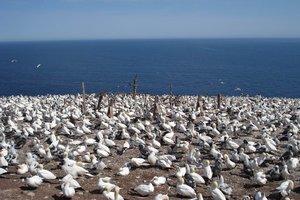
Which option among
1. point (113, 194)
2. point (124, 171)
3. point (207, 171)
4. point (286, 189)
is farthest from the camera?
point (124, 171)

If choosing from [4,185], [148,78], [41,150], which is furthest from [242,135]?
[148,78]

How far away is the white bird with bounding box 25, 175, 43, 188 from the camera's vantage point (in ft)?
43.8

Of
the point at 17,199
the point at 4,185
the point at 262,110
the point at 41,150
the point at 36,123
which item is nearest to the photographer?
the point at 17,199

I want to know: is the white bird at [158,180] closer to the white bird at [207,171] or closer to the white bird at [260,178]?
the white bird at [207,171]

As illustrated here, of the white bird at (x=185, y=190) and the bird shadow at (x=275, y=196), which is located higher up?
the white bird at (x=185, y=190)

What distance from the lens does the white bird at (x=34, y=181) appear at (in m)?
13.4

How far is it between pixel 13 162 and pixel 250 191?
9.06m

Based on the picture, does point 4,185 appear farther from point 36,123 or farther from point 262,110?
point 262,110

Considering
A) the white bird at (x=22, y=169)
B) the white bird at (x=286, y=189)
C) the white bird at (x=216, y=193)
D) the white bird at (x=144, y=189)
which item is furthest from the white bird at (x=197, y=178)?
the white bird at (x=22, y=169)

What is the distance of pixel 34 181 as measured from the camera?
13391 millimetres

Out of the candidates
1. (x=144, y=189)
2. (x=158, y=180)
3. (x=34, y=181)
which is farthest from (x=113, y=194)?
(x=34, y=181)

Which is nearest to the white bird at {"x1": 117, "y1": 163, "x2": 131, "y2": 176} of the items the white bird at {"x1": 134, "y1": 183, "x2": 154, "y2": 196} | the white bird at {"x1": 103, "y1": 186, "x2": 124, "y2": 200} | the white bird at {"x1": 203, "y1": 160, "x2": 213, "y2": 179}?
the white bird at {"x1": 134, "y1": 183, "x2": 154, "y2": 196}

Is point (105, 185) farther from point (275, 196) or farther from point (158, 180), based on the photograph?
point (275, 196)

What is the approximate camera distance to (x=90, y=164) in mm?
16016
